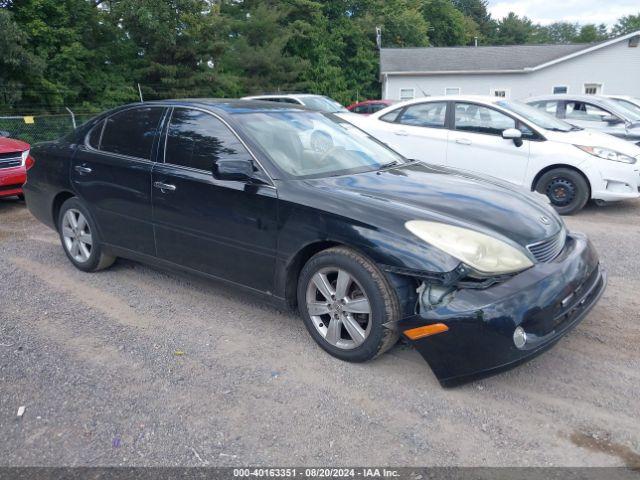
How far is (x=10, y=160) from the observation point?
8.03m

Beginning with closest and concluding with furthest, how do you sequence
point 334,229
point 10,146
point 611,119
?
point 334,229
point 10,146
point 611,119

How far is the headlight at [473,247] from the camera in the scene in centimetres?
303

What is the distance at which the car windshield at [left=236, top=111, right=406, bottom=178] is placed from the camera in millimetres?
3943

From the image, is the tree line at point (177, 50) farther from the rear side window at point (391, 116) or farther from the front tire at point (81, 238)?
the front tire at point (81, 238)

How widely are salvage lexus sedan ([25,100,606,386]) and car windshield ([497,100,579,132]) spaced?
12.5ft

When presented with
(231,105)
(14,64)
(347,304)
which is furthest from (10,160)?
(14,64)

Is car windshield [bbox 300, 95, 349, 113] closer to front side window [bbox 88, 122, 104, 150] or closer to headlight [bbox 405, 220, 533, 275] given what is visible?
front side window [bbox 88, 122, 104, 150]

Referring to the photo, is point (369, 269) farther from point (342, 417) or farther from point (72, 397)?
point (72, 397)

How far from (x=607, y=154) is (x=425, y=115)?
259 cm

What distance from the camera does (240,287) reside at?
3.93 metres

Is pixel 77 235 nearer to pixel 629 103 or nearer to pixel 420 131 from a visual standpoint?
pixel 420 131

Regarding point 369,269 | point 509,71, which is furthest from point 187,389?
point 509,71

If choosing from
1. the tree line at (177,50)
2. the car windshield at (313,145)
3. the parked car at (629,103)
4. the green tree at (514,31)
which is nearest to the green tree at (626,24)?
the green tree at (514,31)

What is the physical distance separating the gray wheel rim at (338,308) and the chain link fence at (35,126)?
9.14 m
